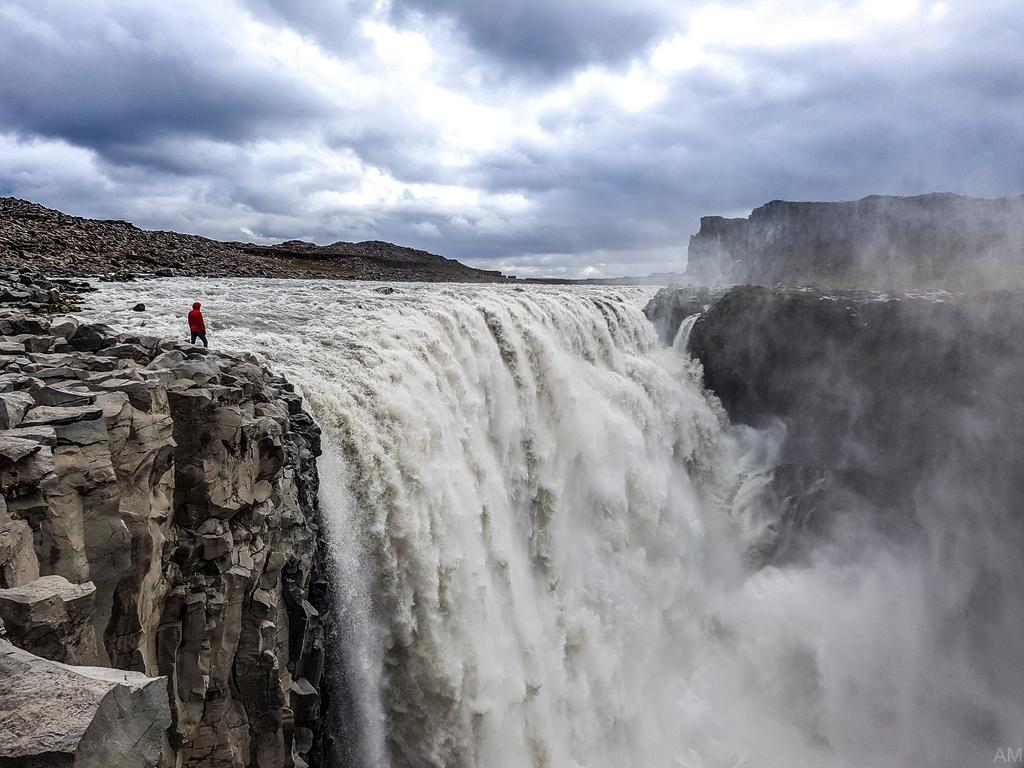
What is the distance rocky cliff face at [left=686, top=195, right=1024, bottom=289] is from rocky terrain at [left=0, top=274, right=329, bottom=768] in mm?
35943

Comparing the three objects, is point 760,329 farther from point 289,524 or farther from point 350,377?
point 289,524

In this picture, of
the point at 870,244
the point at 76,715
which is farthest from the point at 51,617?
the point at 870,244

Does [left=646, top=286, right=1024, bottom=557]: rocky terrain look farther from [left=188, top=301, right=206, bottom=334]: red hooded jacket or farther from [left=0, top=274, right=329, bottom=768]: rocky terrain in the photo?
[left=188, top=301, right=206, bottom=334]: red hooded jacket

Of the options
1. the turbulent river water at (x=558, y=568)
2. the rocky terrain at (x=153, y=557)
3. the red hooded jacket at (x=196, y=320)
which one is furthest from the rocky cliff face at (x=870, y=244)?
the rocky terrain at (x=153, y=557)

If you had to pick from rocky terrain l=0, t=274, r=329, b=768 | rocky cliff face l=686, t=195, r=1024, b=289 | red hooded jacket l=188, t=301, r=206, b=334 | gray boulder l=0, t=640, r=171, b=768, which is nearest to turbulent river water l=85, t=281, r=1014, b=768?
red hooded jacket l=188, t=301, r=206, b=334

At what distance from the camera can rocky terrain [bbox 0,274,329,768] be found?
3.01m

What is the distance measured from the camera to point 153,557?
553 centimetres

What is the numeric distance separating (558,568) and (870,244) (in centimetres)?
6930

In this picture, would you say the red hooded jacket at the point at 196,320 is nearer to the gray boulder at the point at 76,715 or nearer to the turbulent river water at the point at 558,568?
the turbulent river water at the point at 558,568

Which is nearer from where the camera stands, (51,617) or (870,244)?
(51,617)

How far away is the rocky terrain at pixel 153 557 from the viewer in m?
3.01

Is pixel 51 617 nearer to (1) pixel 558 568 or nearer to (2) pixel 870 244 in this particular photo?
(1) pixel 558 568

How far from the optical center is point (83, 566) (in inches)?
185

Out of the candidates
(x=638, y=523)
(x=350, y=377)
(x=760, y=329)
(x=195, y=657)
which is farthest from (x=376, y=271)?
(x=195, y=657)
